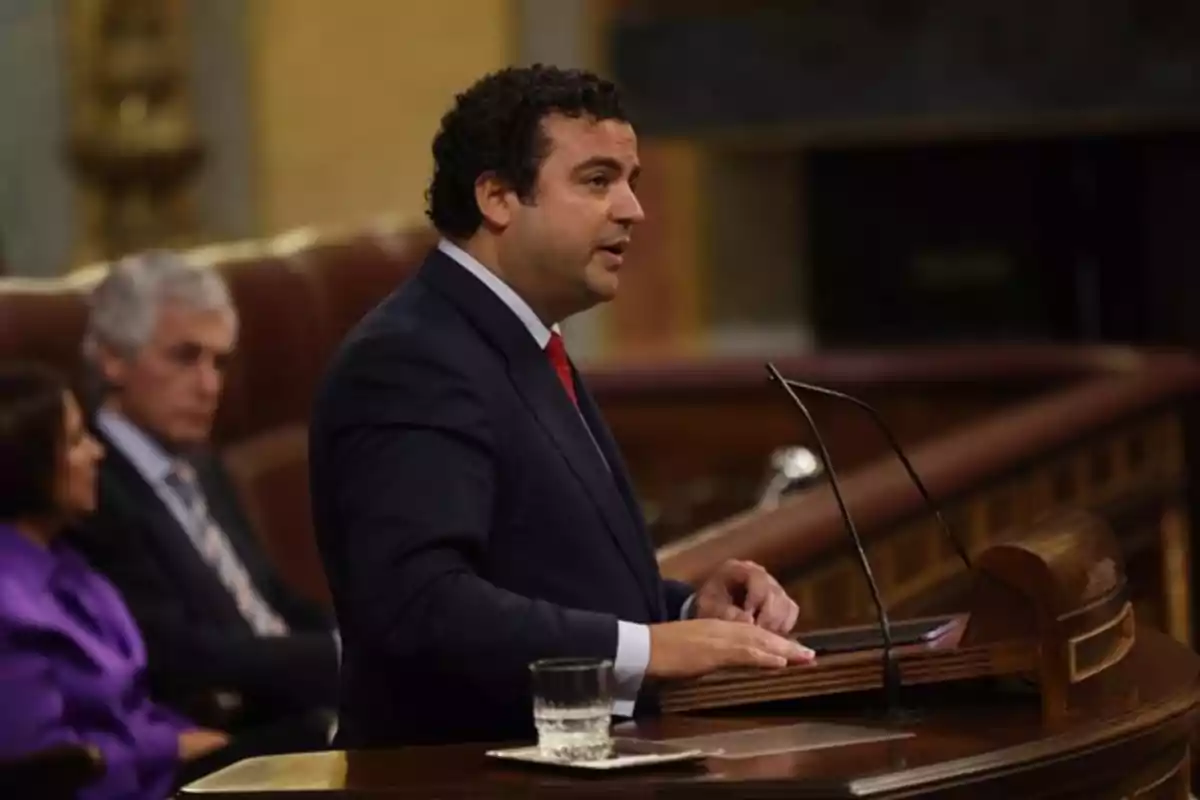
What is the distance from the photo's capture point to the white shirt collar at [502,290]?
2.41 metres

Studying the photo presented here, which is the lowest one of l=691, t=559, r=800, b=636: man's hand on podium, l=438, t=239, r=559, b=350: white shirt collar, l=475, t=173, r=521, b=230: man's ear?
l=691, t=559, r=800, b=636: man's hand on podium

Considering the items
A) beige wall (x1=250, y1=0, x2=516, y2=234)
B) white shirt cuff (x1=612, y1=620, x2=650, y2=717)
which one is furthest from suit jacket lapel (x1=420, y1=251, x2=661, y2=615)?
beige wall (x1=250, y1=0, x2=516, y2=234)

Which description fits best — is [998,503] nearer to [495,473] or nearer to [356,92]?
[495,473]

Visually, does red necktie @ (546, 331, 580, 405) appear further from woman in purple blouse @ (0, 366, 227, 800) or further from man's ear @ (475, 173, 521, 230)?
woman in purple blouse @ (0, 366, 227, 800)

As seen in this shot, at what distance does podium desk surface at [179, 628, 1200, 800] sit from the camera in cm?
196

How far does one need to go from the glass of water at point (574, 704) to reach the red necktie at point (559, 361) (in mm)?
456

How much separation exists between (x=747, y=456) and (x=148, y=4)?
2.28 m

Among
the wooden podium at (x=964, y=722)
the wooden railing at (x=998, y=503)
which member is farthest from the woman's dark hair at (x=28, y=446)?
the wooden podium at (x=964, y=722)

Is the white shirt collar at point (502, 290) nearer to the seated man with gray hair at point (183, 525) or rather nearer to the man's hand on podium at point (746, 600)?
the man's hand on podium at point (746, 600)

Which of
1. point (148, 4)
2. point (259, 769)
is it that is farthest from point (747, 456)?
point (259, 769)

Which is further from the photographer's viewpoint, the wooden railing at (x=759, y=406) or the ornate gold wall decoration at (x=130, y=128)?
the ornate gold wall decoration at (x=130, y=128)

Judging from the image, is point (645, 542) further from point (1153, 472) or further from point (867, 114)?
Result: point (867, 114)

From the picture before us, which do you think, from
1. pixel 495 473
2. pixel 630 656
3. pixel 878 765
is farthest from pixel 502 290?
pixel 878 765

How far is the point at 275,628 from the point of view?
4094mm
